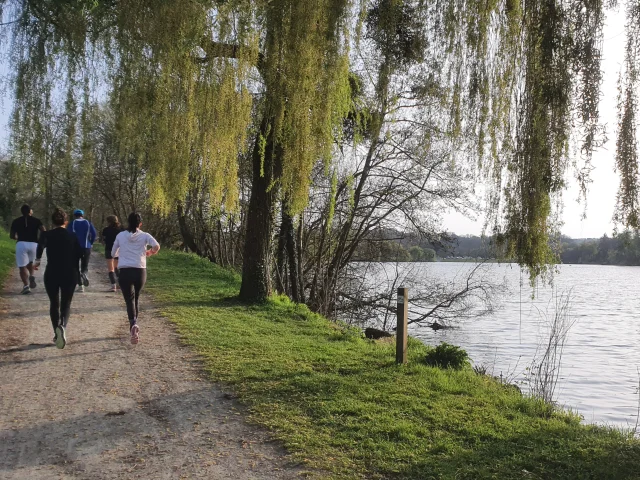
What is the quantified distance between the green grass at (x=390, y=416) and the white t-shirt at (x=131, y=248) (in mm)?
1646

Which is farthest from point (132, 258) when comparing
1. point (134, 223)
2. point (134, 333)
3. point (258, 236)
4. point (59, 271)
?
point (258, 236)

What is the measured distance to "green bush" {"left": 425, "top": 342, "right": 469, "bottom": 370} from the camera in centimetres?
861

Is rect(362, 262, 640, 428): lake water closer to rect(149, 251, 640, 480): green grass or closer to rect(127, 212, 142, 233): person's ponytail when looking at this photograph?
rect(149, 251, 640, 480): green grass

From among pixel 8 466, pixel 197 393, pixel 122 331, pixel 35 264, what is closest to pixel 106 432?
pixel 8 466

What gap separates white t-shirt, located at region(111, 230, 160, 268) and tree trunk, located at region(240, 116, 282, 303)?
3873 millimetres

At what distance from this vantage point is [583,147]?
4.56m

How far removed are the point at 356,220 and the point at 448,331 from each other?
5075mm

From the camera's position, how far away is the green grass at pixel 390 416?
478 centimetres

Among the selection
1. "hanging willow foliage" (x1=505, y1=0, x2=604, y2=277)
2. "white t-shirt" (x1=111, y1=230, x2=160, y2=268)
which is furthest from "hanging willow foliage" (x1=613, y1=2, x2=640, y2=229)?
"white t-shirt" (x1=111, y1=230, x2=160, y2=268)

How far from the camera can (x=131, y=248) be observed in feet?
28.1

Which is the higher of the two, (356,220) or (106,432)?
(356,220)

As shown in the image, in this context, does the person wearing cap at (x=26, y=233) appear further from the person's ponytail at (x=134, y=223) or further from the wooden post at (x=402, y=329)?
the wooden post at (x=402, y=329)

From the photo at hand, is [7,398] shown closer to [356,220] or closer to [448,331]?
[356,220]

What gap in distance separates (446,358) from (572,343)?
1012cm
